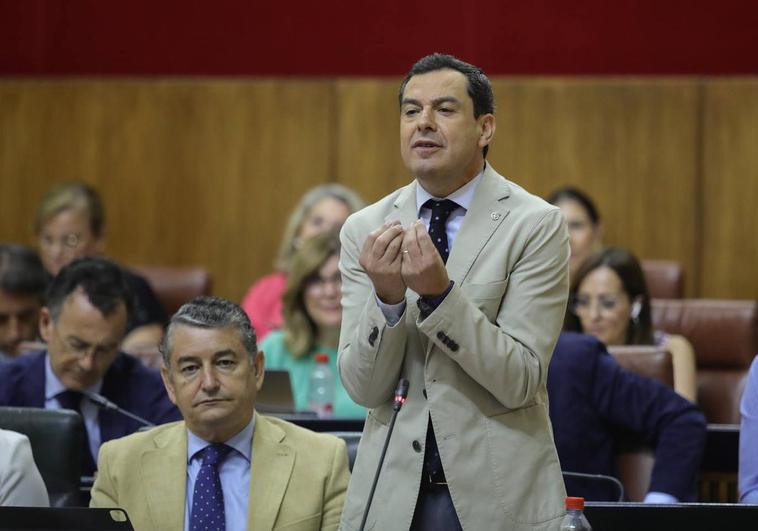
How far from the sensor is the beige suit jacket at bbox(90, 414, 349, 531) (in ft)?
9.36

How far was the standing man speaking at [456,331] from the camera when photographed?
222cm

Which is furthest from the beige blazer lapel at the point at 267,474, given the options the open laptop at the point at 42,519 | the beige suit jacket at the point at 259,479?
the open laptop at the point at 42,519

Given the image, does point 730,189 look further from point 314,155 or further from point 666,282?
point 314,155

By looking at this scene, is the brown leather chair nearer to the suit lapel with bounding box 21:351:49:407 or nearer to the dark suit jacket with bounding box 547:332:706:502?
the dark suit jacket with bounding box 547:332:706:502

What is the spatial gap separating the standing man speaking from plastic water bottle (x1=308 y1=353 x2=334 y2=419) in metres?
2.22

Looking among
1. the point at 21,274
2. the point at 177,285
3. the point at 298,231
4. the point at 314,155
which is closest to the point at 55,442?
the point at 21,274

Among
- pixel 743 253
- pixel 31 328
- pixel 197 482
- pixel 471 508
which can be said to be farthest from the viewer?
pixel 743 253

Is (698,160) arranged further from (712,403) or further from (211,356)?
(211,356)

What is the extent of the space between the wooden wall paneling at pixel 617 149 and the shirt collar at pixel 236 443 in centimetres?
395

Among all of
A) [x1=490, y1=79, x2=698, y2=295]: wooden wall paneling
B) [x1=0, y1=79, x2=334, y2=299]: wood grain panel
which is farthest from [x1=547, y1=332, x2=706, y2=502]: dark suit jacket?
[x1=0, y1=79, x2=334, y2=299]: wood grain panel

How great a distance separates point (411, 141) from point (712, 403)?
9.79 feet

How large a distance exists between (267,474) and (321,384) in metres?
1.82

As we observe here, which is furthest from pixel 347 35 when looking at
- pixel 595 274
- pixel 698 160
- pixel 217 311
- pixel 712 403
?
pixel 217 311

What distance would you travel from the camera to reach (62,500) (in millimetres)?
3064
